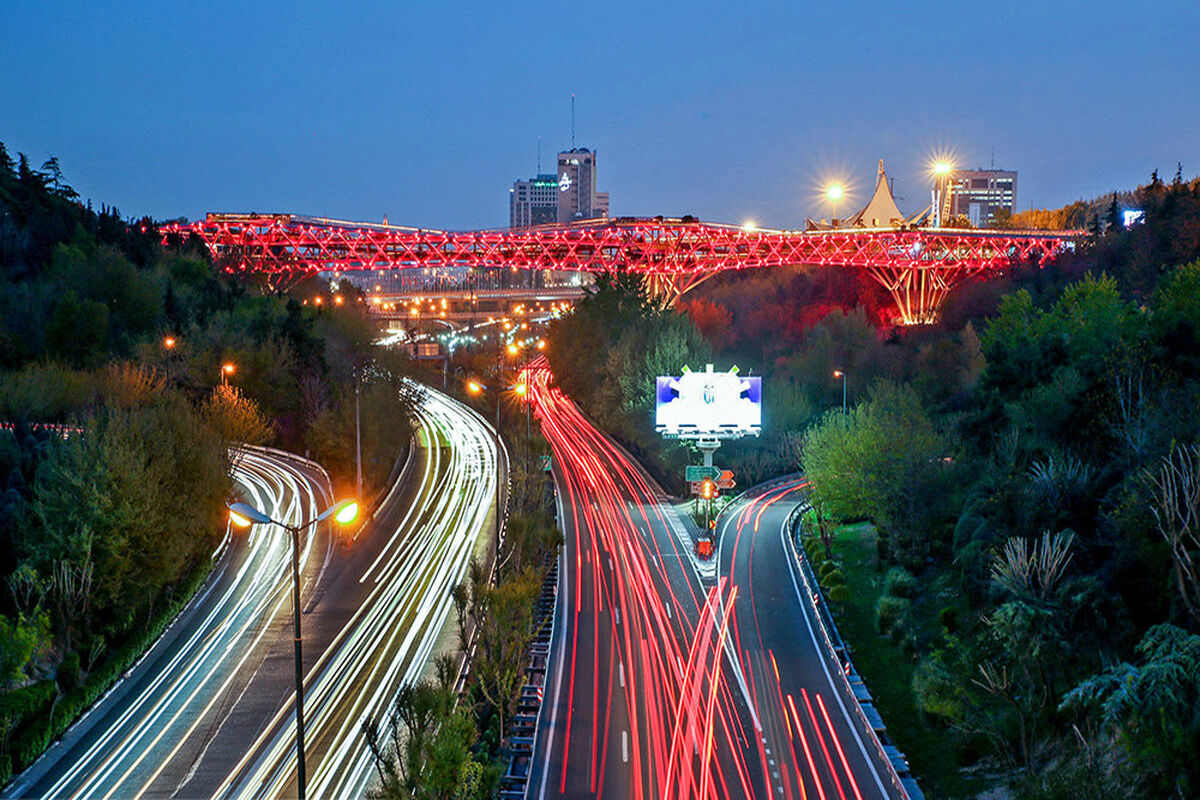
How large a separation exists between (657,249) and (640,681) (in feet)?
251

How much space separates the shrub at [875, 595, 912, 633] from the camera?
29.8 meters

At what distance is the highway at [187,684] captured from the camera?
1977 centimetres

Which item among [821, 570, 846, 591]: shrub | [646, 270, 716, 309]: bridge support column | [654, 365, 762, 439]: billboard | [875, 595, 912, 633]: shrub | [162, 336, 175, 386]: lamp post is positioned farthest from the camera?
[646, 270, 716, 309]: bridge support column

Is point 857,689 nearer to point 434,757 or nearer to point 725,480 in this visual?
point 434,757

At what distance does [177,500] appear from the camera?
30.2 m

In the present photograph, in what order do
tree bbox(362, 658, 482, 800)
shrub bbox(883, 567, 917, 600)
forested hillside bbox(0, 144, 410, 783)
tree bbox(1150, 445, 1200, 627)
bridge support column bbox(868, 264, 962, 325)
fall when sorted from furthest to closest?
1. bridge support column bbox(868, 264, 962, 325)
2. shrub bbox(883, 567, 917, 600)
3. forested hillside bbox(0, 144, 410, 783)
4. tree bbox(1150, 445, 1200, 627)
5. tree bbox(362, 658, 482, 800)

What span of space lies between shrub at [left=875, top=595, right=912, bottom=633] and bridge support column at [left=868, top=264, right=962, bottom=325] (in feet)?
217

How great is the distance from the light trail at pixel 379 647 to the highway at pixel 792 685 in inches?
316

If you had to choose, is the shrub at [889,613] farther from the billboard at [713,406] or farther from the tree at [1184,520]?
the billboard at [713,406]

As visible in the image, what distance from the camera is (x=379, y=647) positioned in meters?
26.2

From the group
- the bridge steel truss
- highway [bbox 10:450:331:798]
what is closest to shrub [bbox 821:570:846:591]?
highway [bbox 10:450:331:798]

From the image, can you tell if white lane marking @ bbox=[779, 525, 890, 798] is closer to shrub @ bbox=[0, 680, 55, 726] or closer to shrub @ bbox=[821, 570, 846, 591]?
shrub @ bbox=[821, 570, 846, 591]

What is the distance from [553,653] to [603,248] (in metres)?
80.3

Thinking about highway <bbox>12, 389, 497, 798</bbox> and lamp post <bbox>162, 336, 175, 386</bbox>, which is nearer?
highway <bbox>12, 389, 497, 798</bbox>
